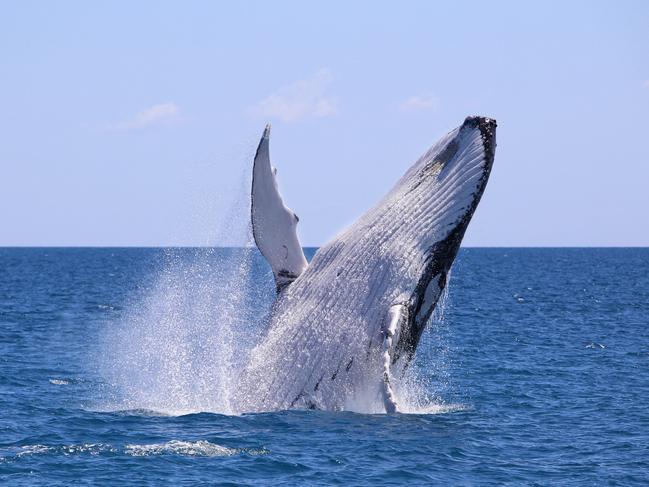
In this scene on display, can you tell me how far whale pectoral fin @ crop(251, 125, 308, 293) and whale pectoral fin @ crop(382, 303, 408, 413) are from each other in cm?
172

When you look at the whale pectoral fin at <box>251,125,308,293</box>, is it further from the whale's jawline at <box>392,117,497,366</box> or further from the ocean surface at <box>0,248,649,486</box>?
the whale's jawline at <box>392,117,497,366</box>

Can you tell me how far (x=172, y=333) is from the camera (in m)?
33.5

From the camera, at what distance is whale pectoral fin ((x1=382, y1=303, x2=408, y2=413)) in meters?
12.6

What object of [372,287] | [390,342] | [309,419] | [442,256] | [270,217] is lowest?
[309,419]

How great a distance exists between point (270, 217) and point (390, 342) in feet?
8.37

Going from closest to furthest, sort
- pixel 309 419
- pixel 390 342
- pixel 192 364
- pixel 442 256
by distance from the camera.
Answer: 1. pixel 390 342
2. pixel 442 256
3. pixel 309 419
4. pixel 192 364

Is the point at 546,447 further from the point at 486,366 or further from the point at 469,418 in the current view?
the point at 486,366

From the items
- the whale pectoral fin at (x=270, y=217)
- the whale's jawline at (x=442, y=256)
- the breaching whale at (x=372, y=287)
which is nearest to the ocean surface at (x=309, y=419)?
the breaching whale at (x=372, y=287)

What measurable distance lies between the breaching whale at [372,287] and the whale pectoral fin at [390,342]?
0.01 m

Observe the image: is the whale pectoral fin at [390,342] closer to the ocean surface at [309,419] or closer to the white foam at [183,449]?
the ocean surface at [309,419]

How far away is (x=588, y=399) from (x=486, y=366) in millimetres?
5576

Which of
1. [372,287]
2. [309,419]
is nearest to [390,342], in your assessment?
[372,287]

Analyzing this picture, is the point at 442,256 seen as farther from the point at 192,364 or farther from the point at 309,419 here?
the point at 192,364

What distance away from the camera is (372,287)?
13.5m
